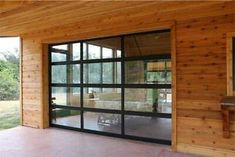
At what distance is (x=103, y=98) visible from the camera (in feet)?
18.6

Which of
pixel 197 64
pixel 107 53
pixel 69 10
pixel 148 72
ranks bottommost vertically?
pixel 148 72

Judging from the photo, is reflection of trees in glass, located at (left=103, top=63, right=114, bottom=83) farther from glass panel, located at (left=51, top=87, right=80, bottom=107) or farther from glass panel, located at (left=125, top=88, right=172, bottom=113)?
glass panel, located at (left=51, top=87, right=80, bottom=107)

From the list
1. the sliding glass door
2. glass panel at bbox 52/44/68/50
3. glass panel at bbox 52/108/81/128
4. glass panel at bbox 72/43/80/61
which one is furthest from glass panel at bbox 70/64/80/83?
glass panel at bbox 52/108/81/128

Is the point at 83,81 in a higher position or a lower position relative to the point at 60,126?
higher

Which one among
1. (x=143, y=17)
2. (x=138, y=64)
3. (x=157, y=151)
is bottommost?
(x=157, y=151)

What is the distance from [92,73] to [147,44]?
153 cm

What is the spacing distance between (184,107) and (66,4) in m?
2.64

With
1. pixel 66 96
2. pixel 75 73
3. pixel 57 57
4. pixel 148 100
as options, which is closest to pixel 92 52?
pixel 75 73

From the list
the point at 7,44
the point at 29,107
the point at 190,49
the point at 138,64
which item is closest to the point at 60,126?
the point at 29,107

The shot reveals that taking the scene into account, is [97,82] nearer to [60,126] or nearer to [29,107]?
[60,126]

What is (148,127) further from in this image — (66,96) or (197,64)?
(66,96)

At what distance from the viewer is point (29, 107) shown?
668 centimetres

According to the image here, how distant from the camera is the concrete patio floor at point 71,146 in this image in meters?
4.32

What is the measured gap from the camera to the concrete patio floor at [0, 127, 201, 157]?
170 inches
